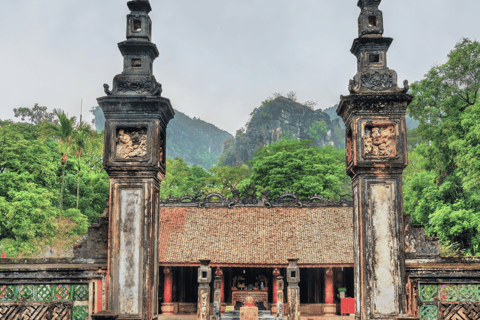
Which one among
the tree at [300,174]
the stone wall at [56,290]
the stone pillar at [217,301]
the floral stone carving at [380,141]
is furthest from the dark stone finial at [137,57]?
the tree at [300,174]

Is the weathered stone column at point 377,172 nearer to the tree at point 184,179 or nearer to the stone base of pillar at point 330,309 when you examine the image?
the stone base of pillar at point 330,309

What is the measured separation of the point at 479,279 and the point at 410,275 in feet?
3.30

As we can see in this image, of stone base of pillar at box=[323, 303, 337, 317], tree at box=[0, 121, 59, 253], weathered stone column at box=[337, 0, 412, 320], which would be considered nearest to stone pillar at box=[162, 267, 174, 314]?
tree at box=[0, 121, 59, 253]

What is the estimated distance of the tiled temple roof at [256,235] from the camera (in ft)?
67.8

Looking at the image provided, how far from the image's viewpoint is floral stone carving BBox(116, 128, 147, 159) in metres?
7.99

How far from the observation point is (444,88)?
71.4ft

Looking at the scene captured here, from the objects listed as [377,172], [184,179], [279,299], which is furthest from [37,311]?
[184,179]

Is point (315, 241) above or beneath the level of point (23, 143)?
beneath

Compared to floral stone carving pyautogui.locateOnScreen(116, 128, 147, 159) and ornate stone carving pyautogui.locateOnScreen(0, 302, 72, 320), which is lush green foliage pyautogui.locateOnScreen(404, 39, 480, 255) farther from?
ornate stone carving pyautogui.locateOnScreen(0, 302, 72, 320)

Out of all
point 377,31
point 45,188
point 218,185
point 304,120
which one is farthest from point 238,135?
point 377,31

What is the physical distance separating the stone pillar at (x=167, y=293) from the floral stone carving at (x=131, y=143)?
14.6 meters

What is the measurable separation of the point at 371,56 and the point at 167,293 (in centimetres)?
1661

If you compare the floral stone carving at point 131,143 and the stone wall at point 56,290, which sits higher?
the floral stone carving at point 131,143

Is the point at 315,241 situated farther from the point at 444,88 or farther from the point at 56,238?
the point at 56,238
